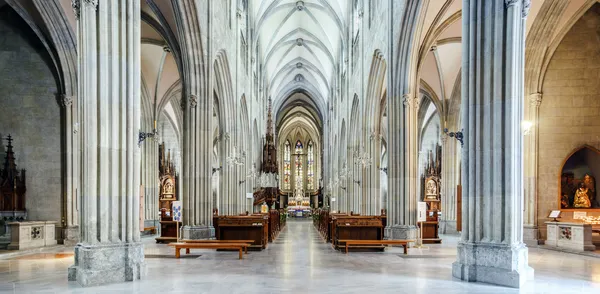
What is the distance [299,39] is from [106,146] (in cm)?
3331

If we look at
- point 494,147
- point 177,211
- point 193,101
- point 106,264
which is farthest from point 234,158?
point 494,147

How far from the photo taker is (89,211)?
28.2 feet

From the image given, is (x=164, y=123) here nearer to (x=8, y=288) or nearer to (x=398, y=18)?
(x=398, y=18)

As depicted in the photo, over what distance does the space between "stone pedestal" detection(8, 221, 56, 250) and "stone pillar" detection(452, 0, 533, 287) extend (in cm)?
1347

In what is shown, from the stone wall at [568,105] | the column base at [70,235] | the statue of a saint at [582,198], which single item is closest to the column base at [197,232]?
the column base at [70,235]

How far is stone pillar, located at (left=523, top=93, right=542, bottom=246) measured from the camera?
16.8 metres

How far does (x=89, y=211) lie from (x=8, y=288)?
194 cm

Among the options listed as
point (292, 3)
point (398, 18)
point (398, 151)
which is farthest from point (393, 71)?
point (292, 3)

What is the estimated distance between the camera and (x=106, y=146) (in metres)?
8.84

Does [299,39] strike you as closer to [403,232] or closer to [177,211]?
[403,232]

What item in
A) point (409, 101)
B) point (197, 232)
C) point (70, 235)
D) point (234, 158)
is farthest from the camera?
point (234, 158)

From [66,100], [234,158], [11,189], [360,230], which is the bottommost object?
[360,230]

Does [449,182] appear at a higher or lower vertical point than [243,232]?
higher

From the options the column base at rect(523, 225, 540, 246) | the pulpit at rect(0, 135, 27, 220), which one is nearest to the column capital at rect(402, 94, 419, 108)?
the column base at rect(523, 225, 540, 246)
